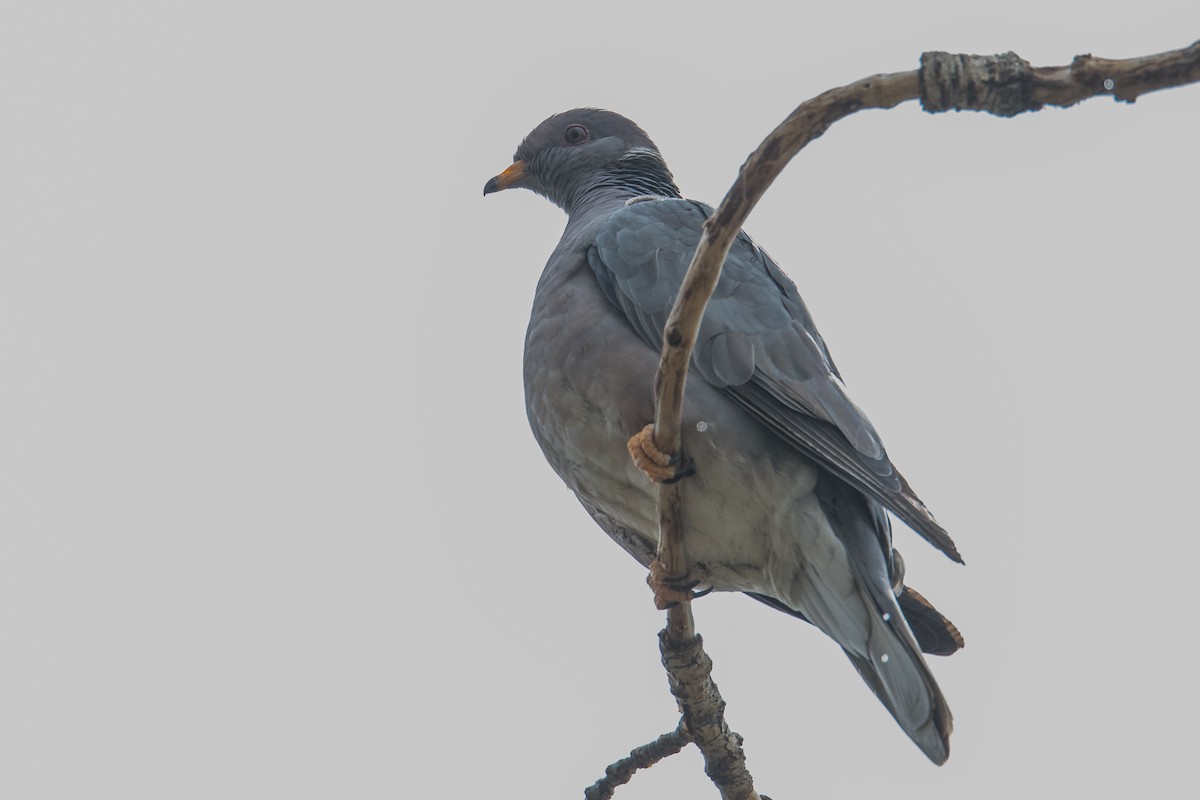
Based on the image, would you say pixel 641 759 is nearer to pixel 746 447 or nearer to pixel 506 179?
pixel 746 447

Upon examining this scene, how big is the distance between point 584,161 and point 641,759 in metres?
3.01

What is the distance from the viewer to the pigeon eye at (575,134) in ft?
20.2

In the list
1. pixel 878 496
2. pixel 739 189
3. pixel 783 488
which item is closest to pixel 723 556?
pixel 783 488

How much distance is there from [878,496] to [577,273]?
4.59ft

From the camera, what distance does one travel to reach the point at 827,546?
3.94m

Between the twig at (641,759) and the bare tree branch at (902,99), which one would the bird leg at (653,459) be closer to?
the bare tree branch at (902,99)

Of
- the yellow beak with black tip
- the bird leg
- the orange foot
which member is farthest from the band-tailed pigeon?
the yellow beak with black tip

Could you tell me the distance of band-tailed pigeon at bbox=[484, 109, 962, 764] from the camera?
12.6 feet

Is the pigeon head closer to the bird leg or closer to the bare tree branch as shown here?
the bird leg

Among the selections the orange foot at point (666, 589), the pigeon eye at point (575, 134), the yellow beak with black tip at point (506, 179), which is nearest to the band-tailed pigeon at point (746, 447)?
the orange foot at point (666, 589)

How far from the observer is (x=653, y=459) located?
3467 millimetres

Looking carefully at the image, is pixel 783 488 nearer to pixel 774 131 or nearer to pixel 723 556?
pixel 723 556

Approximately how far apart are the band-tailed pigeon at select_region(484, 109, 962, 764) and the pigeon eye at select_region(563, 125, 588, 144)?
1.55m

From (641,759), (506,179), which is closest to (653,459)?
(641,759)
